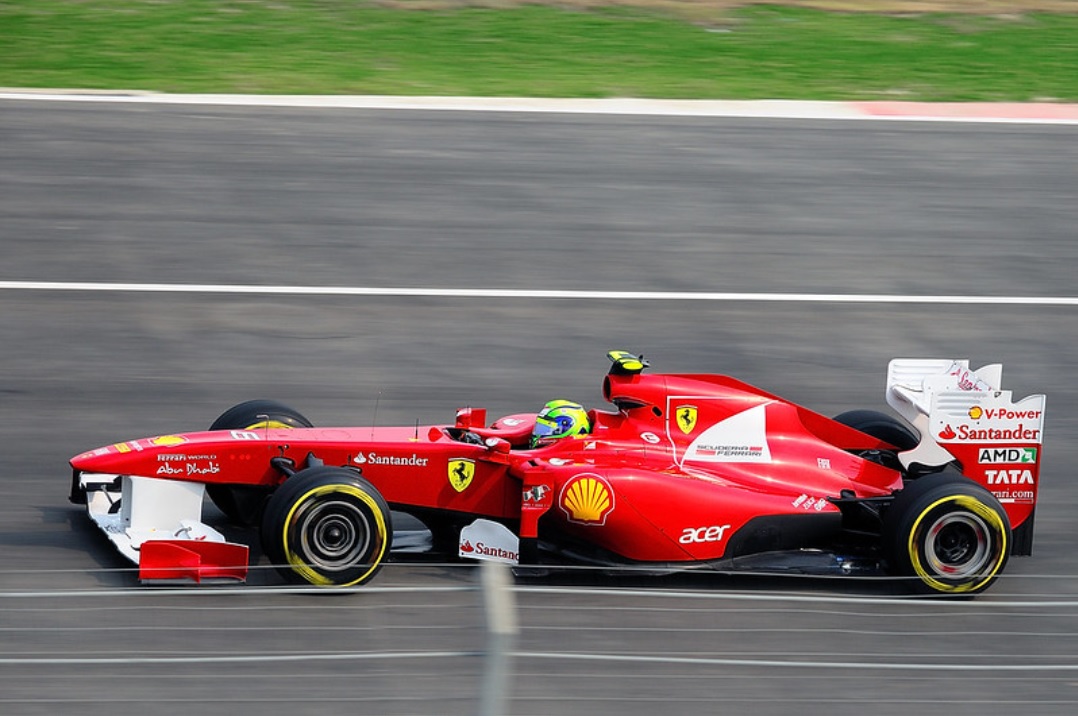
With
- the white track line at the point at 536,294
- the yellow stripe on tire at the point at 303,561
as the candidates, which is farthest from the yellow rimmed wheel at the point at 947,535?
the white track line at the point at 536,294

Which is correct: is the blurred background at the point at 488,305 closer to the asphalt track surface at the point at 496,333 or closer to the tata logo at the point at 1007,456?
the asphalt track surface at the point at 496,333

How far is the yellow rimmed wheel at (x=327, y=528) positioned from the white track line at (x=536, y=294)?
5.87 m

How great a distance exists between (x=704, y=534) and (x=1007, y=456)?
1.80 metres

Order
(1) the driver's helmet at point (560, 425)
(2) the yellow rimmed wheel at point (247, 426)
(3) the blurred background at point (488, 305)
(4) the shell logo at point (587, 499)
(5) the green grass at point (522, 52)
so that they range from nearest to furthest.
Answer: (3) the blurred background at point (488, 305)
(4) the shell logo at point (587, 499)
(1) the driver's helmet at point (560, 425)
(2) the yellow rimmed wheel at point (247, 426)
(5) the green grass at point (522, 52)

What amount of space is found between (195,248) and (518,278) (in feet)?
9.95

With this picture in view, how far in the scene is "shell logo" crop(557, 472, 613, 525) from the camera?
8008 millimetres

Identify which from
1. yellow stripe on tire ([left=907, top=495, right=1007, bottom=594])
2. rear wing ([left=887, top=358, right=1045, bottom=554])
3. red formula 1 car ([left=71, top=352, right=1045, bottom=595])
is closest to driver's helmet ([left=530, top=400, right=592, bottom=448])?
red formula 1 car ([left=71, top=352, right=1045, bottom=595])

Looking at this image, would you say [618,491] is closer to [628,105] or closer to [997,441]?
[997,441]

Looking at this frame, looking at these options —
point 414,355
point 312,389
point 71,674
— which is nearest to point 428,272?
point 414,355

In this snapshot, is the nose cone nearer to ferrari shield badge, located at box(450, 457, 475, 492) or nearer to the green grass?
ferrari shield badge, located at box(450, 457, 475, 492)

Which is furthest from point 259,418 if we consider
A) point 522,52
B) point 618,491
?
point 522,52

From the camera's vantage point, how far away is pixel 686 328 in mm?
13070

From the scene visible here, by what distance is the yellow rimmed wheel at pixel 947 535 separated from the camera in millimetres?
8117

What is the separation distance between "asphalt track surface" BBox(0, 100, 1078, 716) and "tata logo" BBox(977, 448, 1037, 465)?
68cm
